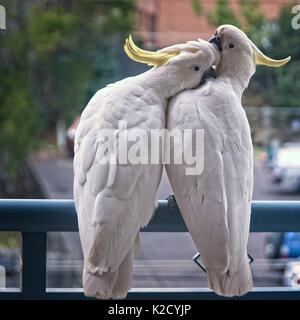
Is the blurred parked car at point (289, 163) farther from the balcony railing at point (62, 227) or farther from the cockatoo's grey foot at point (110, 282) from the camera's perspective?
the cockatoo's grey foot at point (110, 282)

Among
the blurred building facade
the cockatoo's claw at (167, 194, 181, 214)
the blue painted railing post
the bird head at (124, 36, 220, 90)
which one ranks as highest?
the blurred building facade

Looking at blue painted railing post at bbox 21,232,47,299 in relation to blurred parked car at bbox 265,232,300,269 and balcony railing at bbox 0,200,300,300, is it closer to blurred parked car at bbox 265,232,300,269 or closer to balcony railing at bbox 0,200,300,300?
balcony railing at bbox 0,200,300,300

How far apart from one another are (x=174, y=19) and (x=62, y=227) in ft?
7.62

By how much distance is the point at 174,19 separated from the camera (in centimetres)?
335

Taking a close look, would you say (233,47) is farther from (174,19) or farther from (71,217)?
(174,19)

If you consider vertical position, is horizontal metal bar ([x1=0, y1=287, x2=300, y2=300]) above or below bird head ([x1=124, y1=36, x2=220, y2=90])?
below

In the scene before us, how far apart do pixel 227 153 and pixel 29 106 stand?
337cm

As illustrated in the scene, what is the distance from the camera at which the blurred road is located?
2.37 metres

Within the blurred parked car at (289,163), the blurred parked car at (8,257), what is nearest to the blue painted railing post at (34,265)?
the blurred parked car at (8,257)

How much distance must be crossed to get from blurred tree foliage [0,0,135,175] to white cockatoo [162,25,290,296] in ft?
8.79

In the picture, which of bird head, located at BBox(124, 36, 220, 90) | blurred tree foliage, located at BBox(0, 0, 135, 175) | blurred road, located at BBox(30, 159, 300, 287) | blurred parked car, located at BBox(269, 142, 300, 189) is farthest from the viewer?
blurred parked car, located at BBox(269, 142, 300, 189)

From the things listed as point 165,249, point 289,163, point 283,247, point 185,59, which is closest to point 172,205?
point 185,59

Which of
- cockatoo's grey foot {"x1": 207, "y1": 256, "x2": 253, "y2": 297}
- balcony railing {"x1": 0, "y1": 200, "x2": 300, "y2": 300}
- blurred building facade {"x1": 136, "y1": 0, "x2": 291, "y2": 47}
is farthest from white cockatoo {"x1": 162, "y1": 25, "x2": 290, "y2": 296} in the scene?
blurred building facade {"x1": 136, "y1": 0, "x2": 291, "y2": 47}

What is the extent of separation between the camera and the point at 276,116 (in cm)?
356
